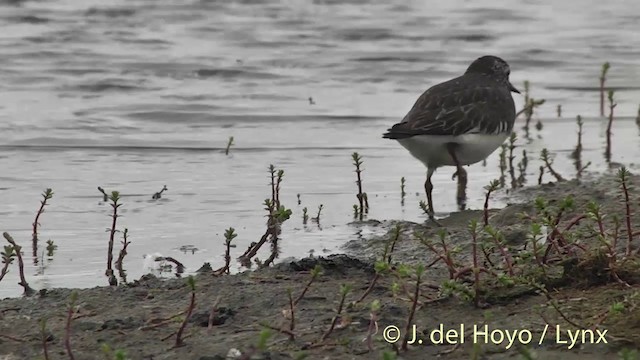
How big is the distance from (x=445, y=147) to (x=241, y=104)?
4.89m

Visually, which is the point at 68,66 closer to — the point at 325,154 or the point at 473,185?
the point at 325,154

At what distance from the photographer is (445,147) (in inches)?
354

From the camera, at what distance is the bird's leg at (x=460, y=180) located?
898cm

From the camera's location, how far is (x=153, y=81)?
14.7 meters

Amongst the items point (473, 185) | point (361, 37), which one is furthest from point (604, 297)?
point (361, 37)

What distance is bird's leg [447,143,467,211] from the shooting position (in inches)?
354

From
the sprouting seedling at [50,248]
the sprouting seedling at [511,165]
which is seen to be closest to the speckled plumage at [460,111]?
the sprouting seedling at [511,165]

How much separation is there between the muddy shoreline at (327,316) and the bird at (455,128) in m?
2.75

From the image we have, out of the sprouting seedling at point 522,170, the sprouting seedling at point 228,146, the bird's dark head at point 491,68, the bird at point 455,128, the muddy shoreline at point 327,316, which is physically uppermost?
the bird's dark head at point 491,68

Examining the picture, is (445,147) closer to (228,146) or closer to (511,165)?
(511,165)

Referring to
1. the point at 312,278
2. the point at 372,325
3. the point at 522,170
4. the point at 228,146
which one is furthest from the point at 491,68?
the point at 372,325

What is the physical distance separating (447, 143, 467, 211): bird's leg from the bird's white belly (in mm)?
34

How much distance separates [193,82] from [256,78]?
0.75m

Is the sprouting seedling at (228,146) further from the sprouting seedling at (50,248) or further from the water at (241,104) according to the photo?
the sprouting seedling at (50,248)
